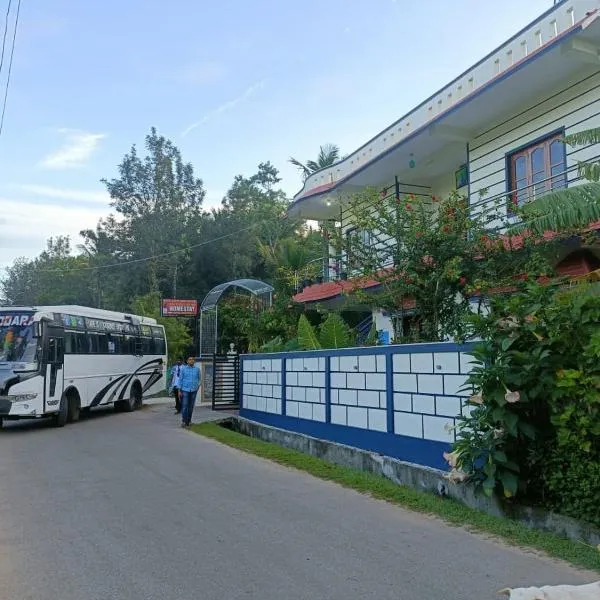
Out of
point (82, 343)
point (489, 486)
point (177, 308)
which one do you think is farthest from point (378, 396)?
point (177, 308)

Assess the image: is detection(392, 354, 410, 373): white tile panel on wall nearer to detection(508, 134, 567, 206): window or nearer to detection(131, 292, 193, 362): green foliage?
detection(508, 134, 567, 206): window

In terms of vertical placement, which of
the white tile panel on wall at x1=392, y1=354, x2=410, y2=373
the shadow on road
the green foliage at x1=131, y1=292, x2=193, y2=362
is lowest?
the shadow on road

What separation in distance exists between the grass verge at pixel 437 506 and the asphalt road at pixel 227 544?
20cm

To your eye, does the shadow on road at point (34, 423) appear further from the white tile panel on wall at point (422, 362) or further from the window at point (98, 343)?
the white tile panel on wall at point (422, 362)

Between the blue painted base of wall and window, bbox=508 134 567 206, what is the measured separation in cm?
571

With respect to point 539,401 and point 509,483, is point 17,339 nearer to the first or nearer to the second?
point 509,483

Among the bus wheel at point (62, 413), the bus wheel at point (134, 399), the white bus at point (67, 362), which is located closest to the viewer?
the white bus at point (67, 362)

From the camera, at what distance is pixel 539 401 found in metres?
5.77

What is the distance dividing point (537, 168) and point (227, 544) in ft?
33.6

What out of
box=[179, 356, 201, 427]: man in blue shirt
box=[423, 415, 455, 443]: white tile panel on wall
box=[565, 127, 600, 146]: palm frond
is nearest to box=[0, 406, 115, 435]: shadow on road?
box=[179, 356, 201, 427]: man in blue shirt

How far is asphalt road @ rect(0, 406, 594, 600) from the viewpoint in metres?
4.36

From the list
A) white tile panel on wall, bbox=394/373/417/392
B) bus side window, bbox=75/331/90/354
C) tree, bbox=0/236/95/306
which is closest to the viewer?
white tile panel on wall, bbox=394/373/417/392

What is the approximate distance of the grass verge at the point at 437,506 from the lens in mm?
4945

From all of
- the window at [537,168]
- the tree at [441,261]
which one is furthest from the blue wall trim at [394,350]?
the window at [537,168]
